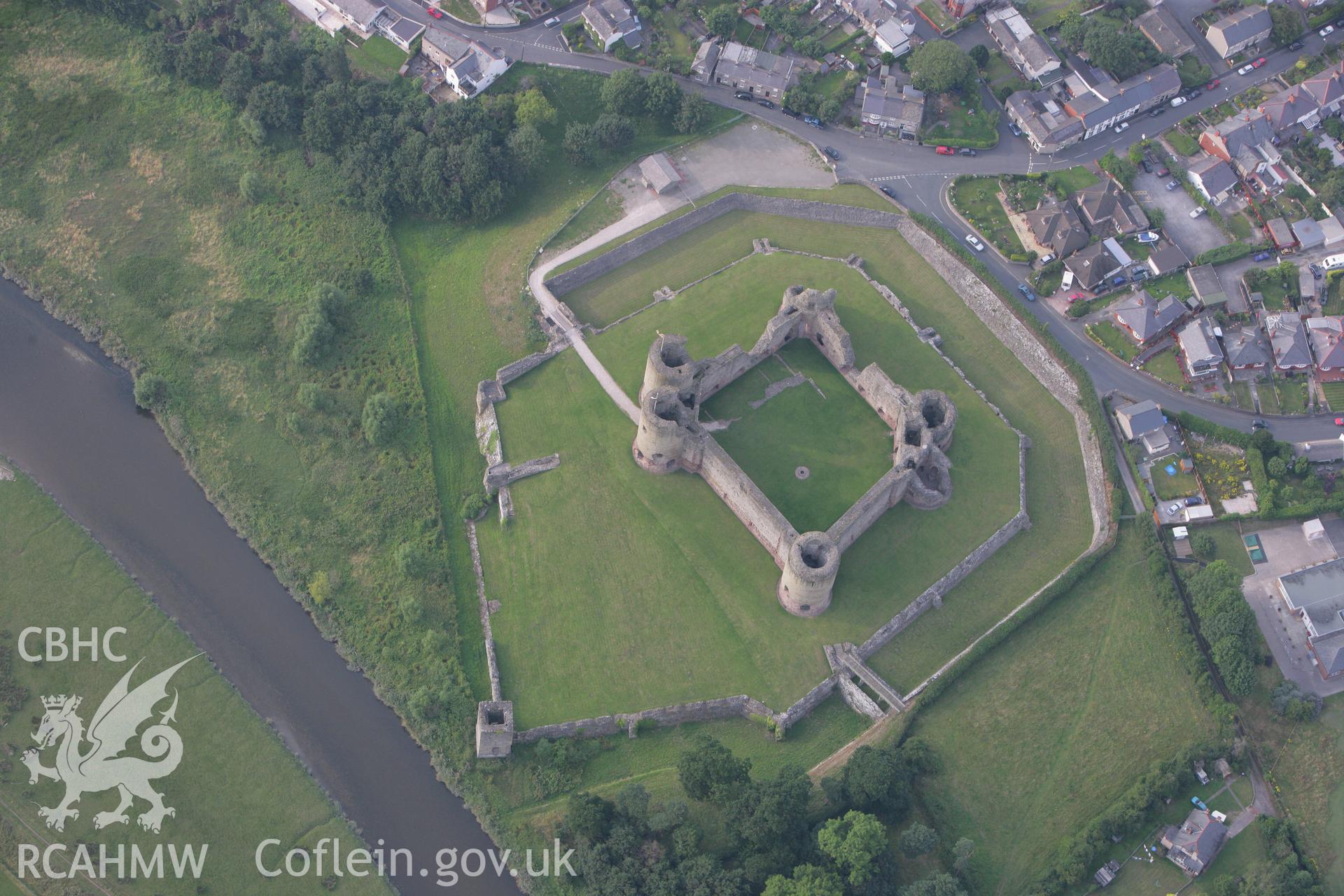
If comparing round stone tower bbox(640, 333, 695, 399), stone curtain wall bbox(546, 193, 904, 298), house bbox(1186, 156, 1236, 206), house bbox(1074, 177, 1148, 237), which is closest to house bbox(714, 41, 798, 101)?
stone curtain wall bbox(546, 193, 904, 298)

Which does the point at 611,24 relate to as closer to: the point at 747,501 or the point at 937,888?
the point at 747,501

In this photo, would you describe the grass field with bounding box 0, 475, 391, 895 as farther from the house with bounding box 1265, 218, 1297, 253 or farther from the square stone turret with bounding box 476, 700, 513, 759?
the house with bounding box 1265, 218, 1297, 253

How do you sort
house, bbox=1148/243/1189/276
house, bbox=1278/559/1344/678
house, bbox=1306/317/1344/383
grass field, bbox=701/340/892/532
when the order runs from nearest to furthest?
house, bbox=1278/559/1344/678 < grass field, bbox=701/340/892/532 < house, bbox=1306/317/1344/383 < house, bbox=1148/243/1189/276

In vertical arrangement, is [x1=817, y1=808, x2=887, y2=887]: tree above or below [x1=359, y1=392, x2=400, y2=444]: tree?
below

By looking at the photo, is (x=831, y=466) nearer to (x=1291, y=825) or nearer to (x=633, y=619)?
(x=633, y=619)

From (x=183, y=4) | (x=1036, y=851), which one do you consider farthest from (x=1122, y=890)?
(x=183, y=4)

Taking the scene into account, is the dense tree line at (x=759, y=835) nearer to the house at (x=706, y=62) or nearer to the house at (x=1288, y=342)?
the house at (x=1288, y=342)

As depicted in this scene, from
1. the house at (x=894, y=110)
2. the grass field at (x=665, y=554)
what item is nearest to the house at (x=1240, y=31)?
the house at (x=894, y=110)
